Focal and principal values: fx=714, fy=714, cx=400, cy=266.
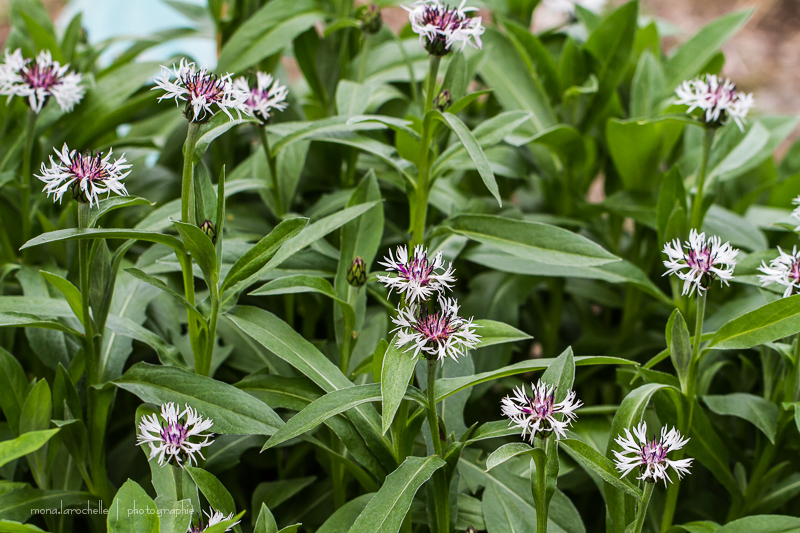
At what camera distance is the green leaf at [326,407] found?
2.15 feet

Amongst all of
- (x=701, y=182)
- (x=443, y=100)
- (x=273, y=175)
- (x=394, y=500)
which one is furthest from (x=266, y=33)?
(x=394, y=500)

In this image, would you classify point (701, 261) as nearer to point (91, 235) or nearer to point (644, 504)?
point (644, 504)

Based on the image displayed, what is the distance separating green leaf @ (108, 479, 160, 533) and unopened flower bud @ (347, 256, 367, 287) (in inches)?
13.3

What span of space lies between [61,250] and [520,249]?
0.71 meters

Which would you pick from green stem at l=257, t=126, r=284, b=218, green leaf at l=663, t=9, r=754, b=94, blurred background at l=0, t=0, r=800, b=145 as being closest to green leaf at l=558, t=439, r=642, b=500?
green stem at l=257, t=126, r=284, b=218

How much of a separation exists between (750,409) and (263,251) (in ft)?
2.14

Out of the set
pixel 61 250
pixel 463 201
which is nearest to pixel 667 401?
pixel 463 201

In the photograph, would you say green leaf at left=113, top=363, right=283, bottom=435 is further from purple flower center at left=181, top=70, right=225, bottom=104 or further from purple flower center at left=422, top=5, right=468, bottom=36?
purple flower center at left=422, top=5, right=468, bottom=36

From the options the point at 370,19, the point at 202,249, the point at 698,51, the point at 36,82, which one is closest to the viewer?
the point at 202,249

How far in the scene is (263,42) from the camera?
1174mm

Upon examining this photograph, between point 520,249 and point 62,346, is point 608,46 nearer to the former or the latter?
point 520,249

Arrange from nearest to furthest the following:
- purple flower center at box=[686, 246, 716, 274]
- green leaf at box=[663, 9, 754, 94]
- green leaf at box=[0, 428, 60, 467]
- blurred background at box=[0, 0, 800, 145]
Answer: green leaf at box=[0, 428, 60, 467] → purple flower center at box=[686, 246, 716, 274] → green leaf at box=[663, 9, 754, 94] → blurred background at box=[0, 0, 800, 145]

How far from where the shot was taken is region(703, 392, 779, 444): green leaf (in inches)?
35.8

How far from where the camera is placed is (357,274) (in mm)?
862
